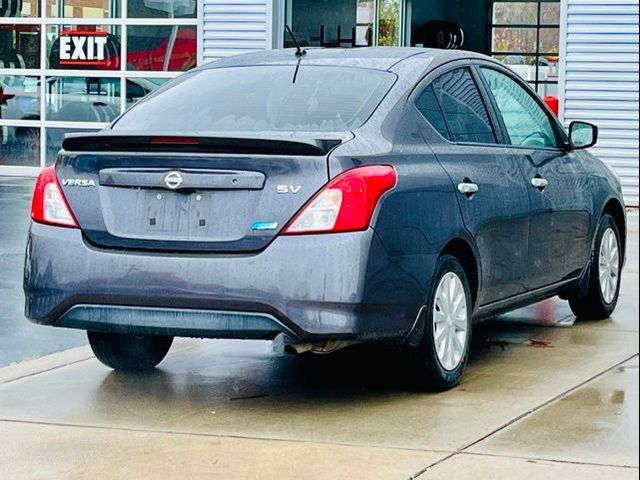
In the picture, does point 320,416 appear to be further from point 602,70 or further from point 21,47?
point 21,47

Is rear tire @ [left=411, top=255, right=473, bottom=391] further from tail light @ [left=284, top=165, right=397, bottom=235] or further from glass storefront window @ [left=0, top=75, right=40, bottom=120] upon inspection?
glass storefront window @ [left=0, top=75, right=40, bottom=120]

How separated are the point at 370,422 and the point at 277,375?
109cm

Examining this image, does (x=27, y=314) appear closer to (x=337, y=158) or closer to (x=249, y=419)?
(x=249, y=419)

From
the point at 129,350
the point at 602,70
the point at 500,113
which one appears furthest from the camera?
the point at 602,70

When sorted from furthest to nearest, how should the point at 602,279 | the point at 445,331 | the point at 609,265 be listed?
the point at 609,265, the point at 602,279, the point at 445,331

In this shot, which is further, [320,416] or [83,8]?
[83,8]

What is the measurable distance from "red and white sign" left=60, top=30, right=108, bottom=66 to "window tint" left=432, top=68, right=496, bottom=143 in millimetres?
14736

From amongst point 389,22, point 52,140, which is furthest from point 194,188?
point 389,22

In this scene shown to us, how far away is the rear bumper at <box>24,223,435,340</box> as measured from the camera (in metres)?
5.79

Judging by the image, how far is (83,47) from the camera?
21.5 metres

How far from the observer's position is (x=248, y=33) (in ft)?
66.7

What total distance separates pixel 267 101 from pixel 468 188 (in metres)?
1.01

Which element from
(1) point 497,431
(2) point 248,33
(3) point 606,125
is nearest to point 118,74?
(2) point 248,33

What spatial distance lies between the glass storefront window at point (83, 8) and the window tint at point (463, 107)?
1467cm
